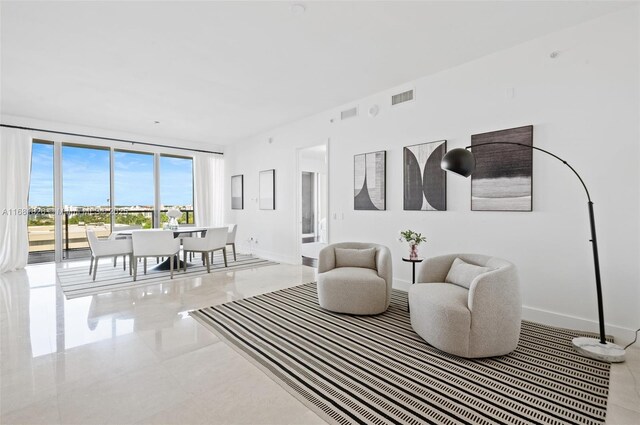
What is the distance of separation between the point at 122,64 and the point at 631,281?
5.72 m

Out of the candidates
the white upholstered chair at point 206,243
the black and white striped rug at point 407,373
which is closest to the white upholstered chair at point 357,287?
the black and white striped rug at point 407,373

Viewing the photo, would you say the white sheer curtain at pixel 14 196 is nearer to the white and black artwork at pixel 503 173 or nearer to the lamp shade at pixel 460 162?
the lamp shade at pixel 460 162

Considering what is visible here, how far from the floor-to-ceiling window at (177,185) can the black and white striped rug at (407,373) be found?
5427 millimetres

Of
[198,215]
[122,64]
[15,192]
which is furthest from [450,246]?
[15,192]

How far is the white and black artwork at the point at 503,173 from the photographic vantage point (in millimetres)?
3209

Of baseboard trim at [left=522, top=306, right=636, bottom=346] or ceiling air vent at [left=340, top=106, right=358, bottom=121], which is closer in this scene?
baseboard trim at [left=522, top=306, right=636, bottom=346]

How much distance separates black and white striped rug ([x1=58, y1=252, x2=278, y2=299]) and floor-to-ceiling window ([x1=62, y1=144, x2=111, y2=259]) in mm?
936

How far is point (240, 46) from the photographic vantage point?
328 cm

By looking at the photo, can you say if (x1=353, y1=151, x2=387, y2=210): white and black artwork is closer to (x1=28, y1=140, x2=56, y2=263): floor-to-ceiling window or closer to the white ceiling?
the white ceiling

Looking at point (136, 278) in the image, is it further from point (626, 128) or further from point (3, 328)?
point (626, 128)

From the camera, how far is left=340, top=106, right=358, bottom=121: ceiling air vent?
4993mm

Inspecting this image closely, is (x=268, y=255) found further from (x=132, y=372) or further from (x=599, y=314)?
(x=599, y=314)

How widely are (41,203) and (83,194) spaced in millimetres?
714

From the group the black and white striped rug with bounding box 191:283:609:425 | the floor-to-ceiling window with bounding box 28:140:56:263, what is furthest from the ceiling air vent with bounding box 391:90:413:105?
the floor-to-ceiling window with bounding box 28:140:56:263
